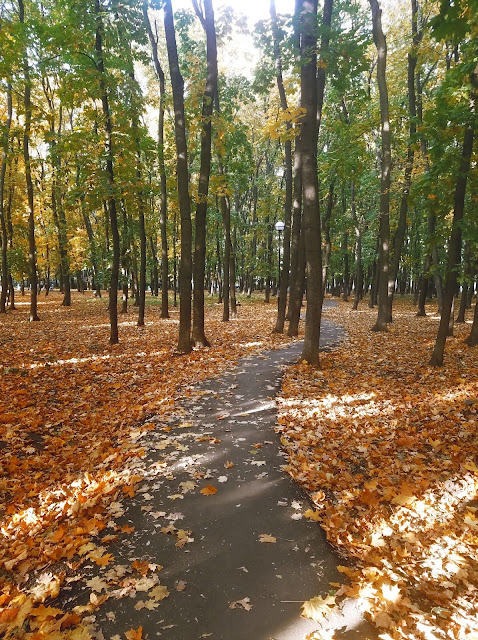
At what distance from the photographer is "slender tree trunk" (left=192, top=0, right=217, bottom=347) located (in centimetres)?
1030

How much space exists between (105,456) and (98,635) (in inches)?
112

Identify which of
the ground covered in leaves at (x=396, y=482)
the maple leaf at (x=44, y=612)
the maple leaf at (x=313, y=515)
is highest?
the ground covered in leaves at (x=396, y=482)

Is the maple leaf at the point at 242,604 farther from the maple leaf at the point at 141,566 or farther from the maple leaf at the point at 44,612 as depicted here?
the maple leaf at the point at 44,612

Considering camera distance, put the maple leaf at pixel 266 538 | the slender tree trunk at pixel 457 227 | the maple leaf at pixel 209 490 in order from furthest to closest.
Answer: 1. the slender tree trunk at pixel 457 227
2. the maple leaf at pixel 209 490
3. the maple leaf at pixel 266 538

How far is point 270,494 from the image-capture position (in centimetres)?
421

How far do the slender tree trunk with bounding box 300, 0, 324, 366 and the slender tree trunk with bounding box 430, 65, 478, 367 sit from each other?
2929 mm

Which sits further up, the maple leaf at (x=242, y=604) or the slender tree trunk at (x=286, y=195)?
the slender tree trunk at (x=286, y=195)

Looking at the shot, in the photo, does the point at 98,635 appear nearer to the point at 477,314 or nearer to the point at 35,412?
the point at 35,412

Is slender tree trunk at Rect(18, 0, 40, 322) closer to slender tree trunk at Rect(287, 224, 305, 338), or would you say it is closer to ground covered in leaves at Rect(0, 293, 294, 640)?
ground covered in leaves at Rect(0, 293, 294, 640)

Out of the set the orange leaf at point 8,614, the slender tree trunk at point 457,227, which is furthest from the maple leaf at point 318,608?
the slender tree trunk at point 457,227

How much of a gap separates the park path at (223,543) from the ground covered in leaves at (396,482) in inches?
7.9

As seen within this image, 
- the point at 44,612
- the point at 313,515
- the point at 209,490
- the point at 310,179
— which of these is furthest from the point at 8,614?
the point at 310,179

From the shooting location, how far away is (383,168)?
14.3 metres

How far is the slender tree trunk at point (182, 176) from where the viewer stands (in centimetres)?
973
